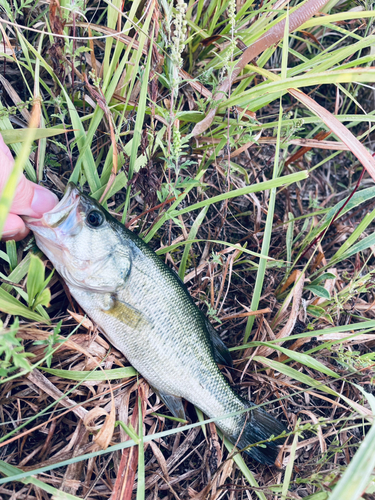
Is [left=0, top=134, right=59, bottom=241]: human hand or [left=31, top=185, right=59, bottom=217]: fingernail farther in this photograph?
[left=31, top=185, right=59, bottom=217]: fingernail

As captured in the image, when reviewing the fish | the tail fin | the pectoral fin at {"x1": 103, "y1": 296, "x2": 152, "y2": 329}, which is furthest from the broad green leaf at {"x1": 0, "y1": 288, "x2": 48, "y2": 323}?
the tail fin

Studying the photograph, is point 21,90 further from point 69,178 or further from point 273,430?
point 273,430

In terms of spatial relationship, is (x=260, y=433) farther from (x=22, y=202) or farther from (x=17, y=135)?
(x=17, y=135)

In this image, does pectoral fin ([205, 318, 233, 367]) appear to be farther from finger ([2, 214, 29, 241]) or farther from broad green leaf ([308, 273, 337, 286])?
Result: finger ([2, 214, 29, 241])

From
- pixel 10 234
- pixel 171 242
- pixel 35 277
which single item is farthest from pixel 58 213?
pixel 171 242

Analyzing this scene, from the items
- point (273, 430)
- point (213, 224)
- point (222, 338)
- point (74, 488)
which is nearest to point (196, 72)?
point (213, 224)

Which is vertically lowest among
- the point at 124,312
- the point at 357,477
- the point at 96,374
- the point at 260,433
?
the point at 260,433

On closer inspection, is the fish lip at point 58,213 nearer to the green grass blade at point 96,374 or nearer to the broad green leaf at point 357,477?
the green grass blade at point 96,374
